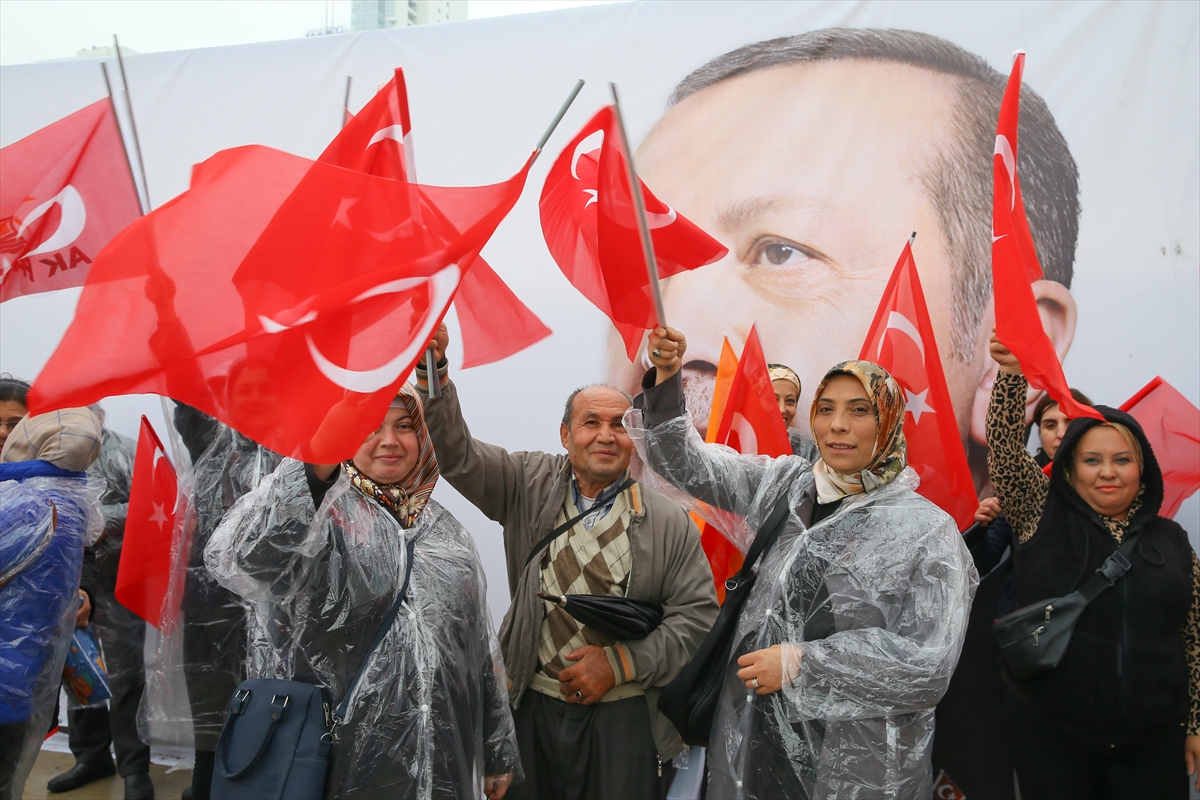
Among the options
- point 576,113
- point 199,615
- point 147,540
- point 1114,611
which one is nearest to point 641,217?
point 1114,611

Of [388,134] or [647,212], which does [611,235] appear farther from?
[388,134]

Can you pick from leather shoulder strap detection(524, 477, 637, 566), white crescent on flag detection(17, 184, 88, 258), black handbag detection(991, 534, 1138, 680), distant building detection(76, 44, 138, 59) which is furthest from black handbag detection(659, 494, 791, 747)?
distant building detection(76, 44, 138, 59)

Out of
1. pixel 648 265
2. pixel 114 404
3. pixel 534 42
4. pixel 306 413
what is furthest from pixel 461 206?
pixel 114 404

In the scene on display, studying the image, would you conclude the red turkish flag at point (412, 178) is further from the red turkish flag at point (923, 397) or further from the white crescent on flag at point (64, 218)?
the red turkish flag at point (923, 397)

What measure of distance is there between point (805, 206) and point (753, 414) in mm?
1308

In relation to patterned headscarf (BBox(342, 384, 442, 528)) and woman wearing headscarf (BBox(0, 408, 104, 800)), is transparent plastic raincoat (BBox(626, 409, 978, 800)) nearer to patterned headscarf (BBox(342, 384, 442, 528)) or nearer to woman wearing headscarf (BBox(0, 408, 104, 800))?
patterned headscarf (BBox(342, 384, 442, 528))

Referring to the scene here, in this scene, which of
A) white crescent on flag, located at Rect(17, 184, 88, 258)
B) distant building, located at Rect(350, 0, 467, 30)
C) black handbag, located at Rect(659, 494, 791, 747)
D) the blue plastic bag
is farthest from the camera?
distant building, located at Rect(350, 0, 467, 30)

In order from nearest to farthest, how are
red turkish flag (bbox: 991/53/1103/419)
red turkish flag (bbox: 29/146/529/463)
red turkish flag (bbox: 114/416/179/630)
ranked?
red turkish flag (bbox: 29/146/529/463), red turkish flag (bbox: 991/53/1103/419), red turkish flag (bbox: 114/416/179/630)

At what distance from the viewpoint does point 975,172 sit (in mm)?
3834

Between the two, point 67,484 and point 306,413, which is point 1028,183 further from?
point 67,484

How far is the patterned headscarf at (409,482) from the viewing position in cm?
200

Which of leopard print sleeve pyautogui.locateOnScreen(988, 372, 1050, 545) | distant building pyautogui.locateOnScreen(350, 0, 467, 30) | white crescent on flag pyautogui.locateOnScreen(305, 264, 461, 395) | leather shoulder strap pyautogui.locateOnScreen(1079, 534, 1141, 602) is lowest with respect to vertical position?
leather shoulder strap pyautogui.locateOnScreen(1079, 534, 1141, 602)

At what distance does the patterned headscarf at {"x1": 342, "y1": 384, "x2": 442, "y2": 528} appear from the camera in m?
2.00

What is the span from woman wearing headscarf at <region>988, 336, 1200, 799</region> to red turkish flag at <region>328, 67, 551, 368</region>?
4.43ft
